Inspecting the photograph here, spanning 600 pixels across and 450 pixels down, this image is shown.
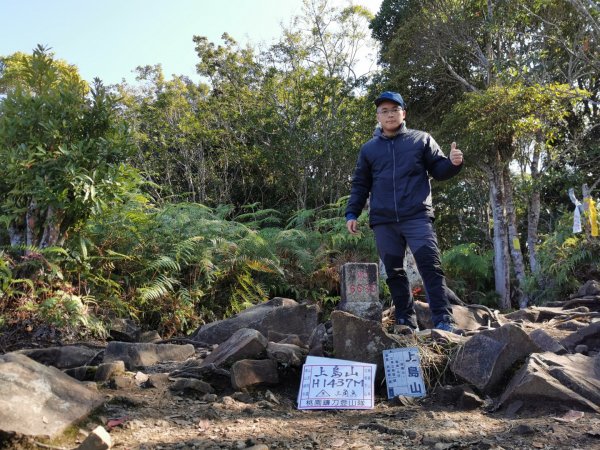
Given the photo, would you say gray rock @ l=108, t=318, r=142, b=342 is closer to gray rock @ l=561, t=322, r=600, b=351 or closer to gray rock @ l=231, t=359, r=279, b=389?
gray rock @ l=231, t=359, r=279, b=389

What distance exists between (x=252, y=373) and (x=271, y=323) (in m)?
1.52

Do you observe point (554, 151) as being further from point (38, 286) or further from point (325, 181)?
point (38, 286)

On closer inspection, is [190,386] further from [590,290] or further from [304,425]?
[590,290]

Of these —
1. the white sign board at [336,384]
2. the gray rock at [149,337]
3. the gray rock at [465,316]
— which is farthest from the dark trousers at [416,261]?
the gray rock at [149,337]

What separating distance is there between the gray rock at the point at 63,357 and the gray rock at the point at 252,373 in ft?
3.79

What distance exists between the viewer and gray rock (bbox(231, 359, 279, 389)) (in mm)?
3094

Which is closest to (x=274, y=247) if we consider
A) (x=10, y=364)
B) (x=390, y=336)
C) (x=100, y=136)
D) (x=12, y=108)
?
(x=100, y=136)

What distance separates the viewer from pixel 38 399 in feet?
7.60

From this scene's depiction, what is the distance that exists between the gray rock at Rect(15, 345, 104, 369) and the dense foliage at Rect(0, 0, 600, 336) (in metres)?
0.79

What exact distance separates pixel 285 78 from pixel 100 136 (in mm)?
14064

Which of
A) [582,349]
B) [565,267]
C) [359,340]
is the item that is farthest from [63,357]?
[565,267]

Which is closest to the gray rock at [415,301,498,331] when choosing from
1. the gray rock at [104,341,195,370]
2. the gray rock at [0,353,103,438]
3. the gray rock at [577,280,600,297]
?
the gray rock at [104,341,195,370]

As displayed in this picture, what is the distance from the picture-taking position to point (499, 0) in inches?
484

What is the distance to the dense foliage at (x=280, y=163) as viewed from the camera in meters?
4.75
